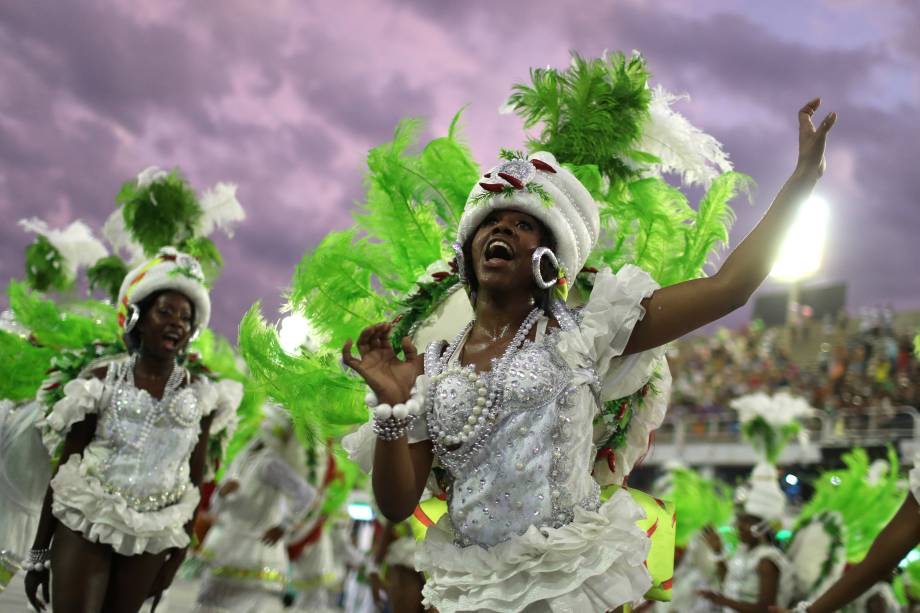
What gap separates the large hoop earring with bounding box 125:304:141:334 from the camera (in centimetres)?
407

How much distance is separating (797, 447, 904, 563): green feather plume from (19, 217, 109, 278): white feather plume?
5419 mm

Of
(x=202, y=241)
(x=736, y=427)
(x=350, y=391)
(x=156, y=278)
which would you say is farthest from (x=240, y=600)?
(x=736, y=427)

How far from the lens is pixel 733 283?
2.25 meters

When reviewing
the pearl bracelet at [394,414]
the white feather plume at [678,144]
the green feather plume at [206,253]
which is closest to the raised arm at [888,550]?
the white feather plume at [678,144]

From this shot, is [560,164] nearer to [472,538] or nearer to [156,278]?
[472,538]

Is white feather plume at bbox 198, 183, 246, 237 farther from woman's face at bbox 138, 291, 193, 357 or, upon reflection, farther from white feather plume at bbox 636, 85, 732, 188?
white feather plume at bbox 636, 85, 732, 188

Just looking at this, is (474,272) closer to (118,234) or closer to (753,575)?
(118,234)

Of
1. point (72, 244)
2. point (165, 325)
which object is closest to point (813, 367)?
point (72, 244)

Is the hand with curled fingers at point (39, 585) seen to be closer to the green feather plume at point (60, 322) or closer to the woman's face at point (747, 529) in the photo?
the green feather plume at point (60, 322)

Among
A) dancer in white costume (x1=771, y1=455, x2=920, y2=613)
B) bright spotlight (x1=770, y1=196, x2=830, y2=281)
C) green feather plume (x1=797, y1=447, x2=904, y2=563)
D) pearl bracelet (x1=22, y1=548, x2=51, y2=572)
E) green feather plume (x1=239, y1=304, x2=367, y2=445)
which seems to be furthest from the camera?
bright spotlight (x1=770, y1=196, x2=830, y2=281)

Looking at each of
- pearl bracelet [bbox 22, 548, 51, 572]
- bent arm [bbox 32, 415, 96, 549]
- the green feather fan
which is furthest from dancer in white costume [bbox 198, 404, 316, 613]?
the green feather fan

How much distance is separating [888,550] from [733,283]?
114cm

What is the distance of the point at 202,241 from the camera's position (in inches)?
204

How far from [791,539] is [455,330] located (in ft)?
16.6
